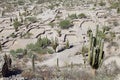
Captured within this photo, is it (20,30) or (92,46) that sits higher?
(92,46)

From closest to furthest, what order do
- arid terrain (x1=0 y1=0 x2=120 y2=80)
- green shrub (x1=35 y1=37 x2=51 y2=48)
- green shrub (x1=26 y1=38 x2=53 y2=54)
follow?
1. arid terrain (x1=0 y1=0 x2=120 y2=80)
2. green shrub (x1=26 y1=38 x2=53 y2=54)
3. green shrub (x1=35 y1=37 x2=51 y2=48)

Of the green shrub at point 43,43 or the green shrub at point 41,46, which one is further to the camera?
the green shrub at point 43,43

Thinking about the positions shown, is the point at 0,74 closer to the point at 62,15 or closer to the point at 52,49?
the point at 52,49

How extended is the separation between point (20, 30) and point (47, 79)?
1884cm

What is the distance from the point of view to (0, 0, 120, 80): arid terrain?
17.8m

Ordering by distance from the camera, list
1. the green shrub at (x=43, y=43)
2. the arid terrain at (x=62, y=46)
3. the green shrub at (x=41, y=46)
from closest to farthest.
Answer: the arid terrain at (x=62, y=46) → the green shrub at (x=41, y=46) → the green shrub at (x=43, y=43)

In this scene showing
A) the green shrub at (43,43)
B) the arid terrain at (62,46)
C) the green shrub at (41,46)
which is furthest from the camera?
the green shrub at (43,43)

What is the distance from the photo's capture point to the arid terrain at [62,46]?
17.8 meters

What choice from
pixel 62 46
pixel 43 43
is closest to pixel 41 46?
pixel 43 43

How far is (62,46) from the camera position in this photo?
1065 inches

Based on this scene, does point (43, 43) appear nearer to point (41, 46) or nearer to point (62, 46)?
point (41, 46)

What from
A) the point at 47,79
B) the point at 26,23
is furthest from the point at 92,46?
the point at 26,23

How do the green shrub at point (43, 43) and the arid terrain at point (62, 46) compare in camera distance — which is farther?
the green shrub at point (43, 43)

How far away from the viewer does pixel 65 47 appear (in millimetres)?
26984
